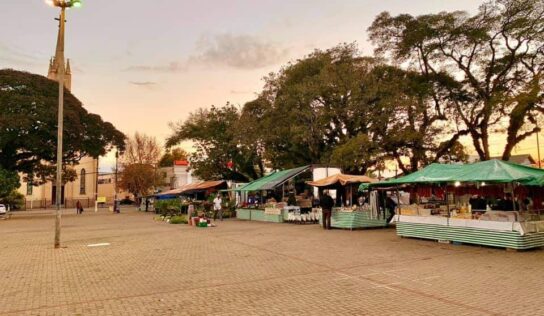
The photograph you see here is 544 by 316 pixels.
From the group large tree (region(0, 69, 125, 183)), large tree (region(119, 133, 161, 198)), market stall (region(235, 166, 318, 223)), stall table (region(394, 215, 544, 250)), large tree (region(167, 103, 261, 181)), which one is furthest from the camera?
large tree (region(119, 133, 161, 198))

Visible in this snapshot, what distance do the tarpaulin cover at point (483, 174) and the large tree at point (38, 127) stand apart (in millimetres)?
28878

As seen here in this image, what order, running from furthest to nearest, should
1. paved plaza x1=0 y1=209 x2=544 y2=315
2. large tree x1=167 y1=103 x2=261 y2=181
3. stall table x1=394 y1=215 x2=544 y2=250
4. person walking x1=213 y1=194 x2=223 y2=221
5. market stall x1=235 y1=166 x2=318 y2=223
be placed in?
large tree x1=167 y1=103 x2=261 y2=181 < person walking x1=213 y1=194 x2=223 y2=221 < market stall x1=235 y1=166 x2=318 y2=223 < stall table x1=394 y1=215 x2=544 y2=250 < paved plaza x1=0 y1=209 x2=544 y2=315

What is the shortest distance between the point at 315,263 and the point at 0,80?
3296 cm

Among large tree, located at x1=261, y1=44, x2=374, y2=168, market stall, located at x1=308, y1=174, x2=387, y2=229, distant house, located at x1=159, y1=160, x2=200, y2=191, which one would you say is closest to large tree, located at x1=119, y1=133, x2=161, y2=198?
distant house, located at x1=159, y1=160, x2=200, y2=191

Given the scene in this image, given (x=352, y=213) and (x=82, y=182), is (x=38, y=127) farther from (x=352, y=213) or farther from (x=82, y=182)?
(x=82, y=182)

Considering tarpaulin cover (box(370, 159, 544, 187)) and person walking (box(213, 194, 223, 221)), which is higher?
tarpaulin cover (box(370, 159, 544, 187))

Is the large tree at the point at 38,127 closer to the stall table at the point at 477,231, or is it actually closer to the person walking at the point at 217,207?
Answer: the person walking at the point at 217,207

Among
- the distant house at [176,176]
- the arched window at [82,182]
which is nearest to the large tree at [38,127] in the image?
the distant house at [176,176]

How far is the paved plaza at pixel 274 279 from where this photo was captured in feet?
21.3

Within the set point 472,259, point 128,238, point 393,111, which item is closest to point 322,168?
point 393,111

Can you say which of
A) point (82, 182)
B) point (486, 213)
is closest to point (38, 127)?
point (486, 213)

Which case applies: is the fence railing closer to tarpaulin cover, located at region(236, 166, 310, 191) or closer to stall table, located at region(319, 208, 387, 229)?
tarpaulin cover, located at region(236, 166, 310, 191)

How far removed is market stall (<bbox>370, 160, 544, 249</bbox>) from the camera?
11891mm

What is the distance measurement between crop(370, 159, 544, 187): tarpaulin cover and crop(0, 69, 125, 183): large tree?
2888 centimetres
